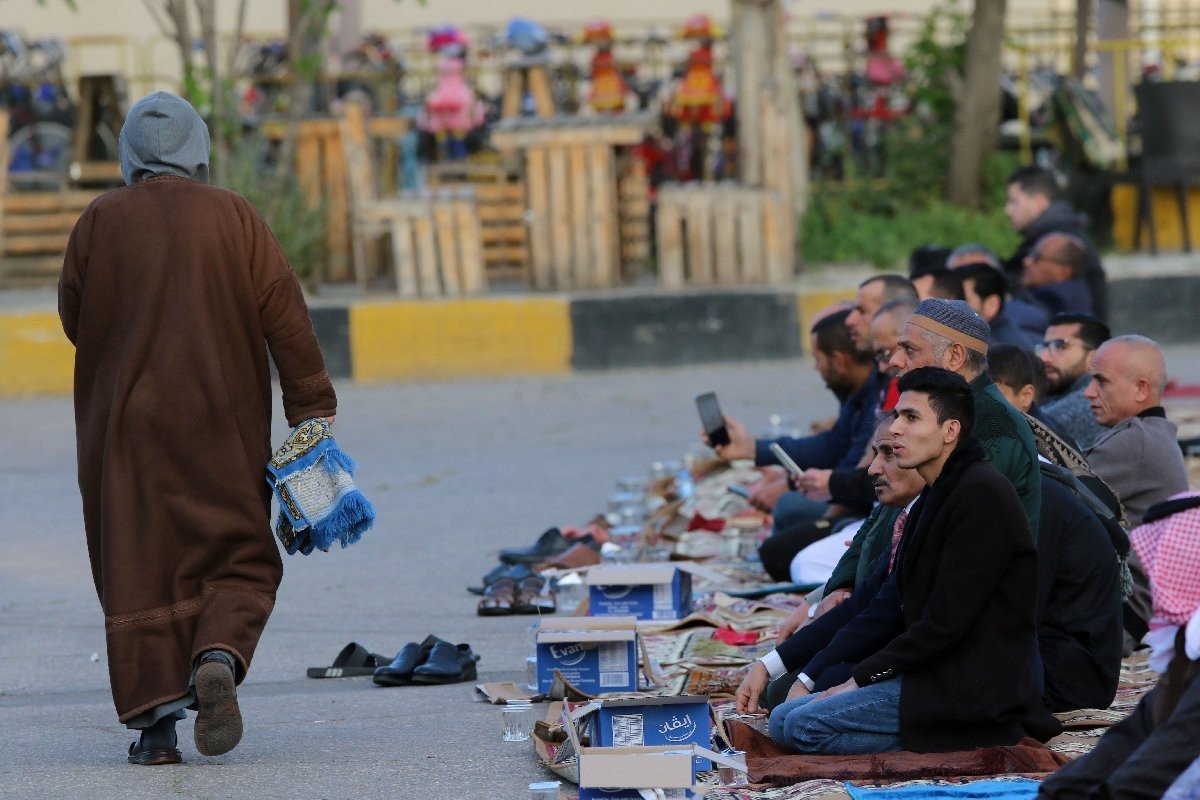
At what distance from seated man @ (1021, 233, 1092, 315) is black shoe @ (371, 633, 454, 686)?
4.47m

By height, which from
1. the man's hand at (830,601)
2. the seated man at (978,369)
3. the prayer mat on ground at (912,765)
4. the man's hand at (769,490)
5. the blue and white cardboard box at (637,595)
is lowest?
the man's hand at (769,490)

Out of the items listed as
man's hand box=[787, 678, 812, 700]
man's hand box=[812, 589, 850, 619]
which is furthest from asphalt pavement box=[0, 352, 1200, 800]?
man's hand box=[812, 589, 850, 619]

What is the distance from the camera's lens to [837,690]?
15.9 feet

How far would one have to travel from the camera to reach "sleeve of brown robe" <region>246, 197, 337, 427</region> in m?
5.20

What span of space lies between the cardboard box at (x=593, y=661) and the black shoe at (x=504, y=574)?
168 cm

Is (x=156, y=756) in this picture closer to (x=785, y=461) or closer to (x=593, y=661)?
(x=593, y=661)

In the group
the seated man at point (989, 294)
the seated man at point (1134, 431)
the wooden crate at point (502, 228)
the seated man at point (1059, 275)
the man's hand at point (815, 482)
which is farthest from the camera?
the wooden crate at point (502, 228)

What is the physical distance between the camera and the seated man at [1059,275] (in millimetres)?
9500

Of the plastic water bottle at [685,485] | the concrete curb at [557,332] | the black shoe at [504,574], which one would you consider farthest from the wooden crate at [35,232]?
the black shoe at [504,574]

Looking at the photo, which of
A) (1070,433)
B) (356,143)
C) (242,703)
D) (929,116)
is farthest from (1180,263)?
(242,703)

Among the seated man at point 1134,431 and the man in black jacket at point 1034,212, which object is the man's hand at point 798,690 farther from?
the man in black jacket at point 1034,212

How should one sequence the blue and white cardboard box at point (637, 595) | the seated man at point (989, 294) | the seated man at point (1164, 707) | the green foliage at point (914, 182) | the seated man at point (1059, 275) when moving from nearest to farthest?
the seated man at point (1164, 707), the blue and white cardboard box at point (637, 595), the seated man at point (989, 294), the seated man at point (1059, 275), the green foliage at point (914, 182)

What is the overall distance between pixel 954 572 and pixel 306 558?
4.31 m

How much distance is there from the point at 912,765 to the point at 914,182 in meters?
11.2
